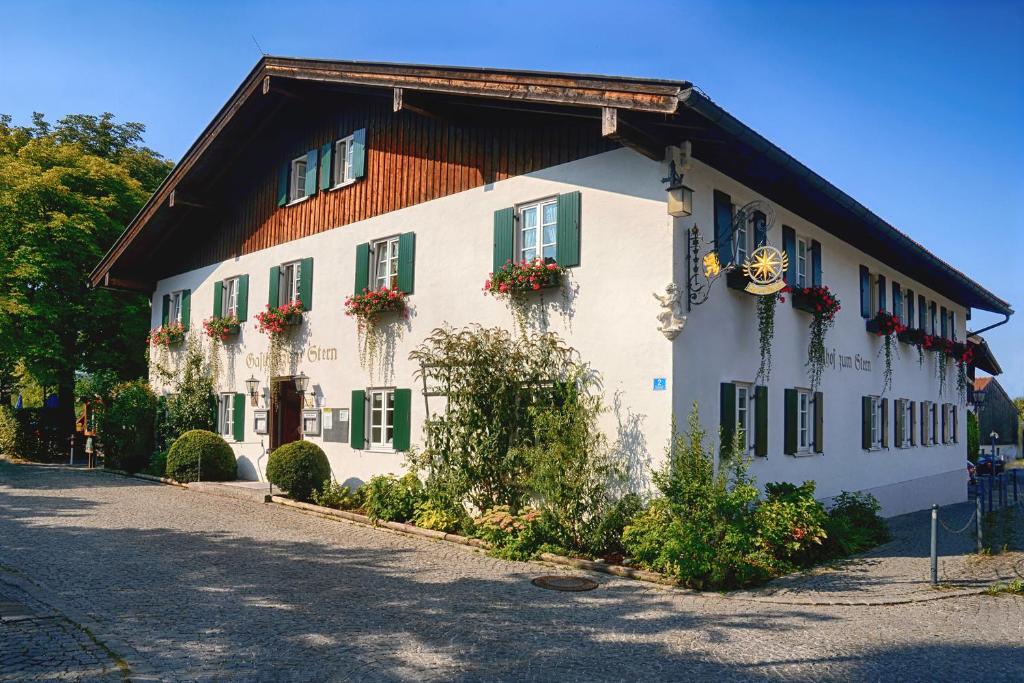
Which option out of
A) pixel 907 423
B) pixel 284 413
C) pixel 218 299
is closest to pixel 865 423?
pixel 907 423

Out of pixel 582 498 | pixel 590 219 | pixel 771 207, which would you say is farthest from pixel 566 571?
pixel 771 207

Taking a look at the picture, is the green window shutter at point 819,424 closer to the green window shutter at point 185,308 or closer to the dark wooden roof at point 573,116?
the dark wooden roof at point 573,116

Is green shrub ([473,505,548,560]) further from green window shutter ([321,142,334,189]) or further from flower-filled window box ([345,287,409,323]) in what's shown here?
green window shutter ([321,142,334,189])

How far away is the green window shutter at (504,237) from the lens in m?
12.0

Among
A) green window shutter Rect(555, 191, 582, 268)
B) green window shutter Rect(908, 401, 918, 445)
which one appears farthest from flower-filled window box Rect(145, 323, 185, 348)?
green window shutter Rect(908, 401, 918, 445)

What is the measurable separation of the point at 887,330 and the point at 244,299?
1410cm

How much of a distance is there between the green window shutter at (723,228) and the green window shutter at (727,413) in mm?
1748

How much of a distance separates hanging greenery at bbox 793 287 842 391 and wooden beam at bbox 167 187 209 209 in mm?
13956

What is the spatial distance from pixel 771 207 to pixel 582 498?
5632 mm

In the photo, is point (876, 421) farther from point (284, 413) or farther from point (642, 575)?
point (284, 413)

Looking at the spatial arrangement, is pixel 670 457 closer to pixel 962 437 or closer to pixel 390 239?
pixel 390 239

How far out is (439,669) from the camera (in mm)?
5703

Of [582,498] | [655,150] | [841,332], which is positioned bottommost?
[582,498]

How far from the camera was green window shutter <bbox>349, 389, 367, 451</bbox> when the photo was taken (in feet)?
47.3
